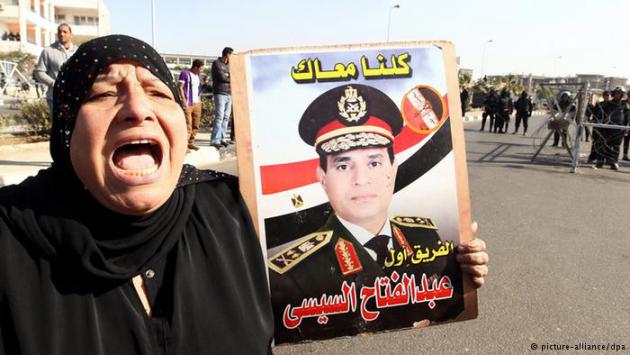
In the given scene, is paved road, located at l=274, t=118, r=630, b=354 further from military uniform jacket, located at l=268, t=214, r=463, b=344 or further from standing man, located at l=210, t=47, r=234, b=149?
standing man, located at l=210, t=47, r=234, b=149

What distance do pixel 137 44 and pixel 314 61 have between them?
59cm

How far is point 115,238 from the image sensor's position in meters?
1.14

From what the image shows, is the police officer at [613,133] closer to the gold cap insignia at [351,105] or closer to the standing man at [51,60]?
the standing man at [51,60]

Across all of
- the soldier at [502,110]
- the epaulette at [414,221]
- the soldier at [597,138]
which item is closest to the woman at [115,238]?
the epaulette at [414,221]

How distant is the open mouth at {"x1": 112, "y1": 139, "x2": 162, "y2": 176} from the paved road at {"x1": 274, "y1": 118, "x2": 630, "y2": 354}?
187 cm

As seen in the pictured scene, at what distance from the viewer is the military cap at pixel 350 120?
61.8 inches

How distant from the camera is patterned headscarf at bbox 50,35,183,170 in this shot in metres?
1.11

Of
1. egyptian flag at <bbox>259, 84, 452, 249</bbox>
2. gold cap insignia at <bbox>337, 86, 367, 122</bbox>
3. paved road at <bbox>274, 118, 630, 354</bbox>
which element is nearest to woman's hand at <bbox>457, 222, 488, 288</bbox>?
egyptian flag at <bbox>259, 84, 452, 249</bbox>

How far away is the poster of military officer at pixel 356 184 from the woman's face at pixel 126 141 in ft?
1.20

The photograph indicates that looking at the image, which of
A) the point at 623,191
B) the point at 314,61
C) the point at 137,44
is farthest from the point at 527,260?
the point at 623,191

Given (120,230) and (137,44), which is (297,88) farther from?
(120,230)

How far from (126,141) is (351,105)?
2.53ft

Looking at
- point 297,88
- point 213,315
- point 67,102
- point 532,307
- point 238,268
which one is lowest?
point 532,307

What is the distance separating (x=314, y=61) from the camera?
158cm
